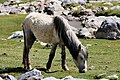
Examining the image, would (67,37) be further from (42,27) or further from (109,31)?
(109,31)

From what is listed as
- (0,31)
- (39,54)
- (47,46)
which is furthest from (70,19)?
(39,54)

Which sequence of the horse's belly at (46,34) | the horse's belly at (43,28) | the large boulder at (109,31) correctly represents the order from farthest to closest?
the large boulder at (109,31) → the horse's belly at (43,28) → the horse's belly at (46,34)

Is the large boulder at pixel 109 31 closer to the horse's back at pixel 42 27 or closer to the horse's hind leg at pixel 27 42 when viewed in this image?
the horse's hind leg at pixel 27 42

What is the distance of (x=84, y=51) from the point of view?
19.7 metres

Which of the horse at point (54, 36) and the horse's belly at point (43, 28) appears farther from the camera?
the horse's belly at point (43, 28)

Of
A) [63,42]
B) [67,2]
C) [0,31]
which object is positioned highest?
[63,42]

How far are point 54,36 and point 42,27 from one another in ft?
3.38

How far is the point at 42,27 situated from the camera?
2108 centimetres

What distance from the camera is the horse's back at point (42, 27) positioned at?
2064cm

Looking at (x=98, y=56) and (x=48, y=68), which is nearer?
(x=48, y=68)

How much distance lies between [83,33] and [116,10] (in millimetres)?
28322

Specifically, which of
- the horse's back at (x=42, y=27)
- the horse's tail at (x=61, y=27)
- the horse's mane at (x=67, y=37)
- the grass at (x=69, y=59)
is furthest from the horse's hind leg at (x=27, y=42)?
the horse's mane at (x=67, y=37)

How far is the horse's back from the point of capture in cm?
2064

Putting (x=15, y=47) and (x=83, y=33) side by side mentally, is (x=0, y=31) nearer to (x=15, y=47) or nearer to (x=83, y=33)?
(x=83, y=33)
